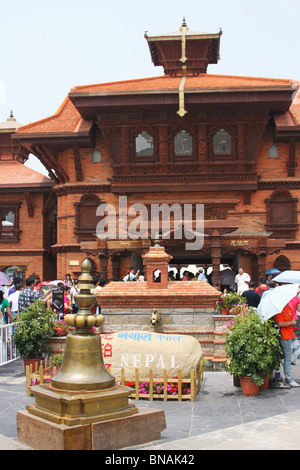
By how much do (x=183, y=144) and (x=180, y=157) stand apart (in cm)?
58

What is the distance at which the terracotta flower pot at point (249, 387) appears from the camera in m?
8.09

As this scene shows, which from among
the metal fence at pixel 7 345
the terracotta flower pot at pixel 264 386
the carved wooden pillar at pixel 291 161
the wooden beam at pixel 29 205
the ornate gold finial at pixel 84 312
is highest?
the carved wooden pillar at pixel 291 161

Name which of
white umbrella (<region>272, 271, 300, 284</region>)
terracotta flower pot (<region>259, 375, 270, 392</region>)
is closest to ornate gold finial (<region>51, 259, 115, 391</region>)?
terracotta flower pot (<region>259, 375, 270, 392</region>)

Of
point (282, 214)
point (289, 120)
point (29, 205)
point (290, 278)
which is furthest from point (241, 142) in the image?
point (29, 205)

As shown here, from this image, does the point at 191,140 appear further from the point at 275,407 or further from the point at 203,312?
the point at 275,407

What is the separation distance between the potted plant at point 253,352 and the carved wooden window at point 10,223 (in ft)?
65.8

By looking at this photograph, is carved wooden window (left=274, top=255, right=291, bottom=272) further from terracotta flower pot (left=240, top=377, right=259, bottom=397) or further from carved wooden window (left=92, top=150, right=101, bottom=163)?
terracotta flower pot (left=240, top=377, right=259, bottom=397)

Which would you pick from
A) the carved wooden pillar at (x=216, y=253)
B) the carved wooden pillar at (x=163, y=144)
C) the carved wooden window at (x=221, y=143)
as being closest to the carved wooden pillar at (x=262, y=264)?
the carved wooden pillar at (x=216, y=253)

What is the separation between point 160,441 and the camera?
5.33 m

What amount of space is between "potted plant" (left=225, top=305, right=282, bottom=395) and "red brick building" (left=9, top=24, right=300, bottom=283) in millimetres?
12846

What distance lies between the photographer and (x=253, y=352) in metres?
7.98

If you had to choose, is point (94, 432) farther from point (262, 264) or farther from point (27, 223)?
point (27, 223)

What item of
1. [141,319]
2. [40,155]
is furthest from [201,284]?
[40,155]

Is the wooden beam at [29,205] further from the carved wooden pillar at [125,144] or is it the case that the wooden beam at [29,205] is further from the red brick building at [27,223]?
the carved wooden pillar at [125,144]
